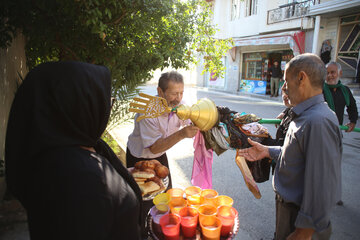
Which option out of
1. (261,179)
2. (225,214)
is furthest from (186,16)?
(225,214)

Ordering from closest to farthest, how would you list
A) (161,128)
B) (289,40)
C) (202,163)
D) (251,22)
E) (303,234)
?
(303,234) < (202,163) < (161,128) < (289,40) < (251,22)

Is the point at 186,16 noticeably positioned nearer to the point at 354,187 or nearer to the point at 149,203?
the point at 149,203

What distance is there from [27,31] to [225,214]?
8.28ft

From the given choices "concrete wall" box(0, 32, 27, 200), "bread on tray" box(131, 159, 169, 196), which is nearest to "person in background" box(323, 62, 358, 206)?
"bread on tray" box(131, 159, 169, 196)

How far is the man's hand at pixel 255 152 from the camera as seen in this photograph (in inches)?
71.0

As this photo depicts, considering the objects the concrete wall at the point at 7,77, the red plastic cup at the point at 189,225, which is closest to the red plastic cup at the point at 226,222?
the red plastic cup at the point at 189,225

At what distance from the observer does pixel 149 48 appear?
3.30 meters

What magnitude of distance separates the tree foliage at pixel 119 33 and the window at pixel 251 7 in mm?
15292

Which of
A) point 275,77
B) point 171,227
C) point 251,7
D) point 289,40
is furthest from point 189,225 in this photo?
point 251,7

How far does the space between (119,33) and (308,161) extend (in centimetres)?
253

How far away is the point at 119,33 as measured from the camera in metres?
2.93

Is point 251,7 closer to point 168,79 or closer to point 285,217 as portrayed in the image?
point 168,79

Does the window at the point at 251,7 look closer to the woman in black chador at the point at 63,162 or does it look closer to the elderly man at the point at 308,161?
the elderly man at the point at 308,161

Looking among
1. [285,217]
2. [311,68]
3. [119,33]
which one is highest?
[119,33]
